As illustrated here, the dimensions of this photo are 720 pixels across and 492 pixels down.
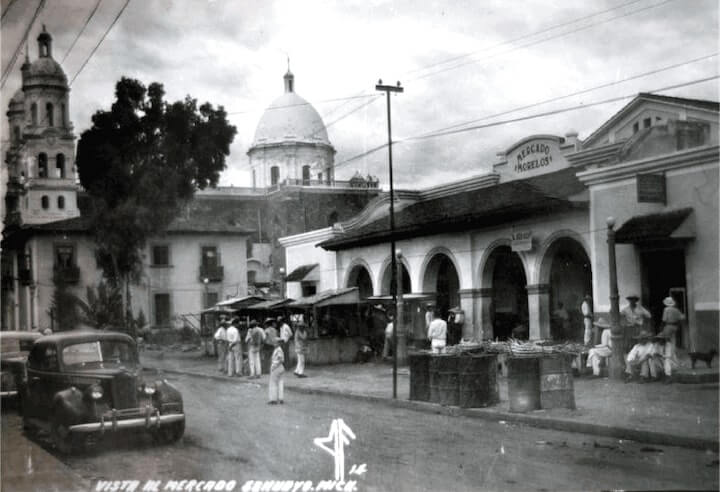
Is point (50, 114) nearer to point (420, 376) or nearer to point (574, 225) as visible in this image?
point (420, 376)

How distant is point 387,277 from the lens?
60.8ft

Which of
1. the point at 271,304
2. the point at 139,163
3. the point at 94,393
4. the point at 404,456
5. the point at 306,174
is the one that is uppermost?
the point at 139,163

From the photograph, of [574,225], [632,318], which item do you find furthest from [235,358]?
[632,318]

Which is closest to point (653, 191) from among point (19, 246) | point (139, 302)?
point (139, 302)

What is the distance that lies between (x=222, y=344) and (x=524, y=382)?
555 cm

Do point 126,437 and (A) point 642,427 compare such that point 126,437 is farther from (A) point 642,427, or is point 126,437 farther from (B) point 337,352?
(B) point 337,352

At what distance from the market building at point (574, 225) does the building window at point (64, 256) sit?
3543 millimetres

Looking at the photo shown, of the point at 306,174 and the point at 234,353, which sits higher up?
the point at 306,174

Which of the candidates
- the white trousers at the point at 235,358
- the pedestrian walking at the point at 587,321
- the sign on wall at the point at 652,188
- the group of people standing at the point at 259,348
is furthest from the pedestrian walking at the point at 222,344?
the sign on wall at the point at 652,188

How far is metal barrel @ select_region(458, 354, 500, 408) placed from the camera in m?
11.1

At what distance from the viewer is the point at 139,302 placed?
9789mm

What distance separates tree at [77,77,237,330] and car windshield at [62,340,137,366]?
629mm

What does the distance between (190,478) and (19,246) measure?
12.7 ft

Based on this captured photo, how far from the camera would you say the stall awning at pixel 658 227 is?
25.5ft
